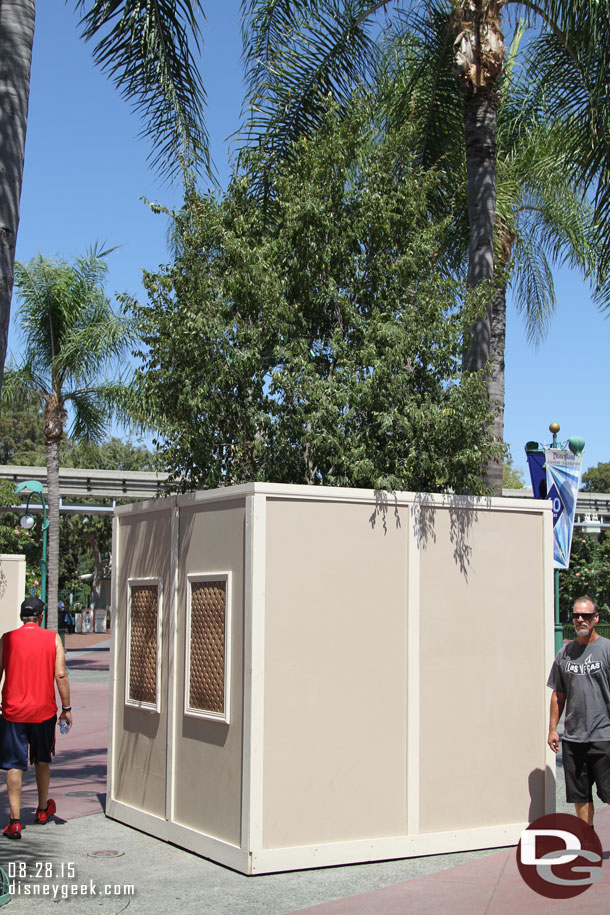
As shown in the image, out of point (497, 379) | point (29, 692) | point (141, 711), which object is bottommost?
point (141, 711)

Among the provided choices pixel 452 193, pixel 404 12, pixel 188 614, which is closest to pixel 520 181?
pixel 452 193

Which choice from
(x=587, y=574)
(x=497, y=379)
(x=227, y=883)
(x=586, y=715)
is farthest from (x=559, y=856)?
(x=587, y=574)

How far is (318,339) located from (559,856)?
461 cm

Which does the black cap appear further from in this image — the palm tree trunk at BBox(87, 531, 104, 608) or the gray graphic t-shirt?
the palm tree trunk at BBox(87, 531, 104, 608)

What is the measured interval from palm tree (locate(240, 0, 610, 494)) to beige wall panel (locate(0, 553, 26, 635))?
662cm

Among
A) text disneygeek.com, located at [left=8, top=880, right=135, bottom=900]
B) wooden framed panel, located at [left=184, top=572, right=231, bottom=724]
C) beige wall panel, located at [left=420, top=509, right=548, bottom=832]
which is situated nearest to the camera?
text disneygeek.com, located at [left=8, top=880, right=135, bottom=900]

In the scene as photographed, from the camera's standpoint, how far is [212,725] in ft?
23.8

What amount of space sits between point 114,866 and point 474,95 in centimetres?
803

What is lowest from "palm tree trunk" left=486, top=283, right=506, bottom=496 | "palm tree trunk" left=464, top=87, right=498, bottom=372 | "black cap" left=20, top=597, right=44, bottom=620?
"black cap" left=20, top=597, right=44, bottom=620

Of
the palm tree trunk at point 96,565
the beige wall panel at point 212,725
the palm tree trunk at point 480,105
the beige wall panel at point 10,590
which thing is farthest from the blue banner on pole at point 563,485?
the palm tree trunk at point 96,565

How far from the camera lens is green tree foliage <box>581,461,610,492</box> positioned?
87.6m

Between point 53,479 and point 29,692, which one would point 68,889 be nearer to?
point 29,692

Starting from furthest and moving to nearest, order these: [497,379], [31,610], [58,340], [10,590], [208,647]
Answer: [58,340] → [10,590] → [497,379] → [31,610] → [208,647]

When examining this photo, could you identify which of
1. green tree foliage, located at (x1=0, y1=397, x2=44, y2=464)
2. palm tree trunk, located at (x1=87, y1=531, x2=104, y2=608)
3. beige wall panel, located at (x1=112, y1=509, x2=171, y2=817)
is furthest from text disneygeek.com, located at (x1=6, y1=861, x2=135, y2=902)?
green tree foliage, located at (x1=0, y1=397, x2=44, y2=464)
